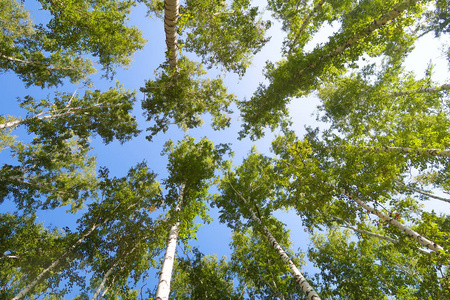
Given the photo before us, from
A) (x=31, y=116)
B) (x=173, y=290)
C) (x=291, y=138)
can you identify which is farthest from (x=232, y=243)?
(x=31, y=116)

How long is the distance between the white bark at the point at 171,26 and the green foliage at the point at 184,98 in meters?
0.54

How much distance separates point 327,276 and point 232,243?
244 inches

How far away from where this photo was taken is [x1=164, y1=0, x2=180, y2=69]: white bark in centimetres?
689

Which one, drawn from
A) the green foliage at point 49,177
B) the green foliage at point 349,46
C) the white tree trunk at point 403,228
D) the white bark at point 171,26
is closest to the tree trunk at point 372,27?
the green foliage at point 349,46

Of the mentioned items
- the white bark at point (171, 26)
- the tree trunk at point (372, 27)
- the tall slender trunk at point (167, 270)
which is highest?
the tree trunk at point (372, 27)

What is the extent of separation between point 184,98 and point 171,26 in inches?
159

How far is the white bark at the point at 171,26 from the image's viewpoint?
6891 mm

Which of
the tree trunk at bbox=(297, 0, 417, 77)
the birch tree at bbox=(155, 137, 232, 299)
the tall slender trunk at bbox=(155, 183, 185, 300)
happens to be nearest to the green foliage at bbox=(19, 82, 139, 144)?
the birch tree at bbox=(155, 137, 232, 299)

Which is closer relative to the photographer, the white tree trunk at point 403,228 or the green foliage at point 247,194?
the white tree trunk at point 403,228

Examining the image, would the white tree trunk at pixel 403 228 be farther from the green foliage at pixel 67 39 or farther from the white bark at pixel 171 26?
the green foliage at pixel 67 39

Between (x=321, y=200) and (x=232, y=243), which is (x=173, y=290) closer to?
(x=232, y=243)

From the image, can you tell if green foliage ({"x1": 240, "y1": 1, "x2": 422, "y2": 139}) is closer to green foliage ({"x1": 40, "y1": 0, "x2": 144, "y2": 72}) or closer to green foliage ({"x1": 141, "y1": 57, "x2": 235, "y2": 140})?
green foliage ({"x1": 141, "y1": 57, "x2": 235, "y2": 140})

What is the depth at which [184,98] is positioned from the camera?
11.1 metres

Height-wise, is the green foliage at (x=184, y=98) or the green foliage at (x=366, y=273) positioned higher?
the green foliage at (x=184, y=98)
